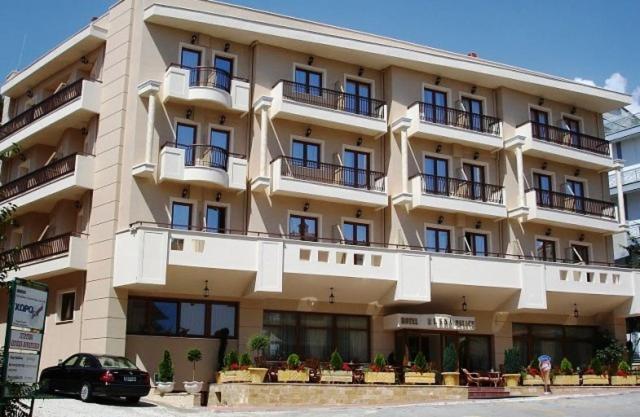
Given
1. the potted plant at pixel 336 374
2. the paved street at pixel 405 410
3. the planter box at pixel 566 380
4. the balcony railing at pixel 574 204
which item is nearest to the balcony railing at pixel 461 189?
the balcony railing at pixel 574 204

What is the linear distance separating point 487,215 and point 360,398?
11.4m

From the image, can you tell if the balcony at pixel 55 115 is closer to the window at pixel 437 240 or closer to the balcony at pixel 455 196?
the balcony at pixel 455 196

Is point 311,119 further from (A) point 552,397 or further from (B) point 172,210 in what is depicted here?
(A) point 552,397

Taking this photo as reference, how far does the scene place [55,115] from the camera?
104 feet

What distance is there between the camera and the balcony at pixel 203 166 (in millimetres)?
28156

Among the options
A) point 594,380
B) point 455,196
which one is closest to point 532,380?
point 594,380

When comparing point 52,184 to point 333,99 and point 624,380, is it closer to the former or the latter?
point 333,99

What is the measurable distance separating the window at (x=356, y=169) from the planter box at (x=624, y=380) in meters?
13.1

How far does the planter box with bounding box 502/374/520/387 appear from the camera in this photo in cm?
3014

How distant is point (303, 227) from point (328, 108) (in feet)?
16.3

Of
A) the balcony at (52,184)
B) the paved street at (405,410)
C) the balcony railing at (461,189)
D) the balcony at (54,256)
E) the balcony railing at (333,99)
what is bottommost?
the paved street at (405,410)

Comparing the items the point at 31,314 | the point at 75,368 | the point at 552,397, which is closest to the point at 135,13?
the point at 75,368

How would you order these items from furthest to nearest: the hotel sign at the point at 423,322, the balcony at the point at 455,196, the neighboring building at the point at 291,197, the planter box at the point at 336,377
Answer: the balcony at the point at 455,196, the hotel sign at the point at 423,322, the neighboring building at the point at 291,197, the planter box at the point at 336,377

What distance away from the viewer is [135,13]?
97.7 ft
